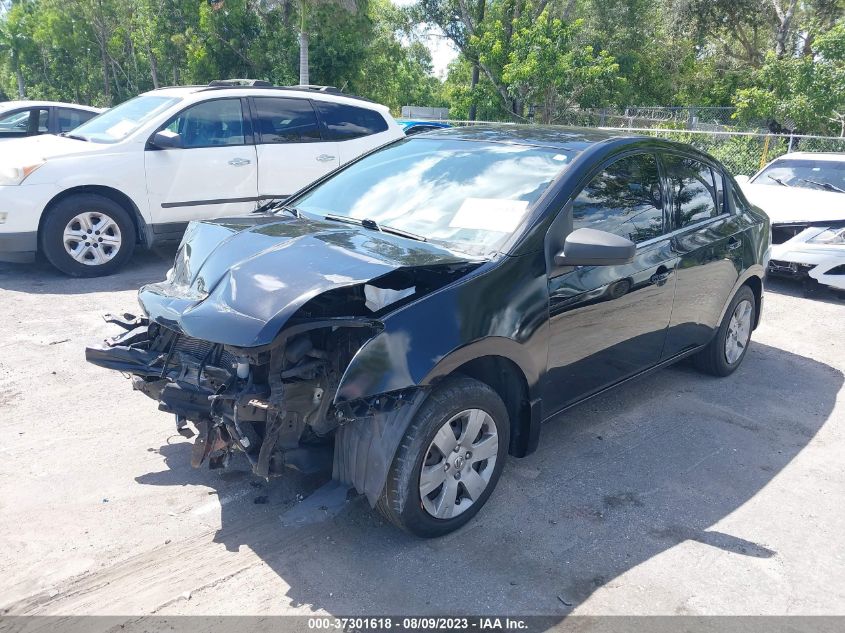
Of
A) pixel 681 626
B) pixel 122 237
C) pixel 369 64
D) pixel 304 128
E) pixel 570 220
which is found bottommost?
pixel 681 626

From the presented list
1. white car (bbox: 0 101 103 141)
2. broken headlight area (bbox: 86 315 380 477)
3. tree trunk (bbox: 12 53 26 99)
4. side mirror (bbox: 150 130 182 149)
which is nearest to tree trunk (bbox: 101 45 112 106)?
tree trunk (bbox: 12 53 26 99)

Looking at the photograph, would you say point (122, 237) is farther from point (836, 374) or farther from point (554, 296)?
point (836, 374)

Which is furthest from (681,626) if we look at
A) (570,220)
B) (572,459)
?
(570,220)

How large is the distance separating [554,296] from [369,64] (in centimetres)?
2377

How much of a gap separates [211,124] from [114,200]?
4.36 feet

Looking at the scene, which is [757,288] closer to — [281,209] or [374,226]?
[374,226]

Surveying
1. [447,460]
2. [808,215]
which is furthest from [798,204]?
[447,460]

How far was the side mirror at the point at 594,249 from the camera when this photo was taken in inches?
133

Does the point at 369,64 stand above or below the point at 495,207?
above

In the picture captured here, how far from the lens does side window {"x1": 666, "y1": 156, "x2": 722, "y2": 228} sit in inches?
178

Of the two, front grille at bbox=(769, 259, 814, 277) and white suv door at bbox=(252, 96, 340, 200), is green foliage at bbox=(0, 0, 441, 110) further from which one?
front grille at bbox=(769, 259, 814, 277)

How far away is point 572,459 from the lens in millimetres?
4098

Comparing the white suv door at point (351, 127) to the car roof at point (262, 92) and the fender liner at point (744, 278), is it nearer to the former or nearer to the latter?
the car roof at point (262, 92)

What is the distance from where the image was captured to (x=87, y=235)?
712cm
